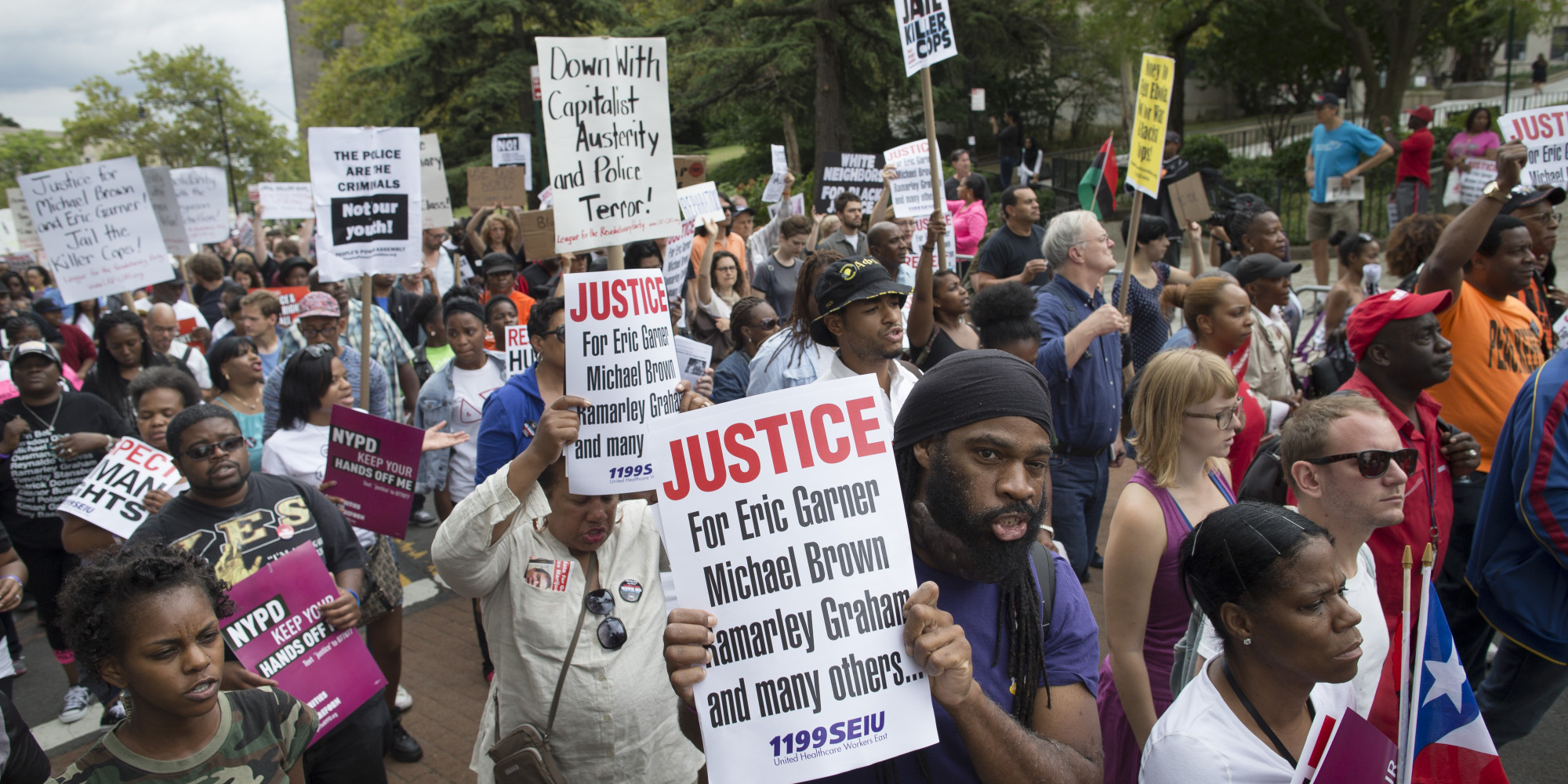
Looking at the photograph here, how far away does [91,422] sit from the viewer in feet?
18.2

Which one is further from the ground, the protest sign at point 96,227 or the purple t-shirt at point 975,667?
the protest sign at point 96,227

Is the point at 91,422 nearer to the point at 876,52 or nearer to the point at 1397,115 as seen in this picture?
the point at 876,52

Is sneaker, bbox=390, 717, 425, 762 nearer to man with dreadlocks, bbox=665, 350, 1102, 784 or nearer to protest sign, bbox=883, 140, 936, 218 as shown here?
man with dreadlocks, bbox=665, 350, 1102, 784

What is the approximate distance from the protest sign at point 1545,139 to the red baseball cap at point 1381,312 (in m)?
3.33

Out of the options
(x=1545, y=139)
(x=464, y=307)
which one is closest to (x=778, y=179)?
(x=464, y=307)

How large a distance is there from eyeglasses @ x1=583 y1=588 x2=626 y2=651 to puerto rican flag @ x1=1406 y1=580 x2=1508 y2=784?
223 cm

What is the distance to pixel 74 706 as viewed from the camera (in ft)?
18.1

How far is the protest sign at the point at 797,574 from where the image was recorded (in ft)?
5.97

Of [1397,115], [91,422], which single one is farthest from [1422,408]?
[1397,115]

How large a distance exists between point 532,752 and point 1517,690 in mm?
3773

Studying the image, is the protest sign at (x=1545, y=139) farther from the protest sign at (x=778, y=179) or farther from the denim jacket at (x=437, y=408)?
the protest sign at (x=778, y=179)

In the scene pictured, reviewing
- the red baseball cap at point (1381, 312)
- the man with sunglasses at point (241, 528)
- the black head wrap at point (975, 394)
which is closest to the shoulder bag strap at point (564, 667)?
the man with sunglasses at point (241, 528)

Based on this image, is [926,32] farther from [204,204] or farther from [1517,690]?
[204,204]

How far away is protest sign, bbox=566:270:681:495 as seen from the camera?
3.18 meters
